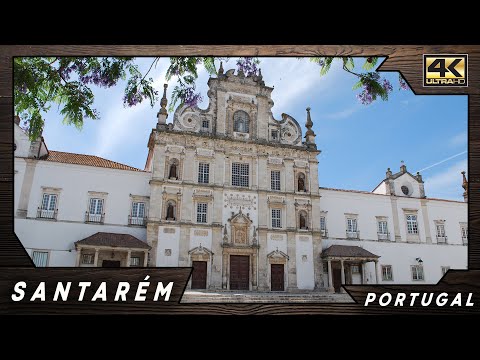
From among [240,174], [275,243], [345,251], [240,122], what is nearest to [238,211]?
[240,174]

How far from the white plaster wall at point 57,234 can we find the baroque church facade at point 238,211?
3cm

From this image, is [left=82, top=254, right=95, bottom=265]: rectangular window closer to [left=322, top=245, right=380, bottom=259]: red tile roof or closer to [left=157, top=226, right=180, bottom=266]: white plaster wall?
[left=157, top=226, right=180, bottom=266]: white plaster wall

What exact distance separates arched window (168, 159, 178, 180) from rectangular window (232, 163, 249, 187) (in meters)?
1.16

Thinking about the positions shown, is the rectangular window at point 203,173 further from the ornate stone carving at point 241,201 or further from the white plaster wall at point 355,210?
the white plaster wall at point 355,210

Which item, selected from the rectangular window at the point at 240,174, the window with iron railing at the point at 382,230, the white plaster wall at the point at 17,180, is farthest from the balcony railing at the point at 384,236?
the white plaster wall at the point at 17,180

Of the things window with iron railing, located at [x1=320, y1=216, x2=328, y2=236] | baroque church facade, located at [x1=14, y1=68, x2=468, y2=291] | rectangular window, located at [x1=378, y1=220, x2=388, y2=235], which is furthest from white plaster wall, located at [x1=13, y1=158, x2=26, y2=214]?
rectangular window, located at [x1=378, y1=220, x2=388, y2=235]

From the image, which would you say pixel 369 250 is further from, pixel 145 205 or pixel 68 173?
pixel 68 173

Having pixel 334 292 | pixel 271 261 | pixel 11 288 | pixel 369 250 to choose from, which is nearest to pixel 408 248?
pixel 369 250

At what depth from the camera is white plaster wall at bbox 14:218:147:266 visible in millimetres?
3367

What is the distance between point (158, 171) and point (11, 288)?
4474mm

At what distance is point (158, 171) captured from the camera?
7180 millimetres

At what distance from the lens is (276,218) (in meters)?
6.07

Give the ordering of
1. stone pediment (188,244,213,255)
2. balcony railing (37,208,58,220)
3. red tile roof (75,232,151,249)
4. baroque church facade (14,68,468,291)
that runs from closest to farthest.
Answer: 1. balcony railing (37,208,58,220)
2. baroque church facade (14,68,468,291)
3. red tile roof (75,232,151,249)
4. stone pediment (188,244,213,255)
